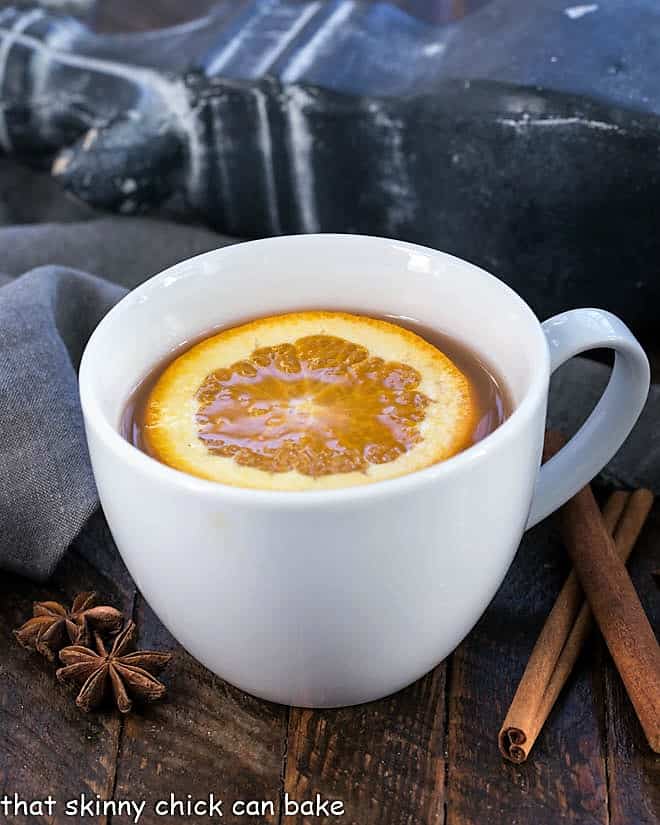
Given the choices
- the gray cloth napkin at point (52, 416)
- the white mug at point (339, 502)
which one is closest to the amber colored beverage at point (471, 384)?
the white mug at point (339, 502)

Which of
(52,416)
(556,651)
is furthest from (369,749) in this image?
(52,416)

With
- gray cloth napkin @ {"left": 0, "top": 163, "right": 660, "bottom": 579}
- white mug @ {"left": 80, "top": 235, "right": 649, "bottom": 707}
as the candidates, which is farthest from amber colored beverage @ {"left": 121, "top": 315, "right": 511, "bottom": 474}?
gray cloth napkin @ {"left": 0, "top": 163, "right": 660, "bottom": 579}

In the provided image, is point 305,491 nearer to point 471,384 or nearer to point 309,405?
point 309,405

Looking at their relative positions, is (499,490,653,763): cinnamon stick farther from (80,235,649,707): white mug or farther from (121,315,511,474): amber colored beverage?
(121,315,511,474): amber colored beverage

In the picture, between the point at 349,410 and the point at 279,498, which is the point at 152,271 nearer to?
the point at 349,410

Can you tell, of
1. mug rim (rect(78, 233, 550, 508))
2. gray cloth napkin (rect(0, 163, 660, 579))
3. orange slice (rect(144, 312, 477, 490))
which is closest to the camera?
mug rim (rect(78, 233, 550, 508))

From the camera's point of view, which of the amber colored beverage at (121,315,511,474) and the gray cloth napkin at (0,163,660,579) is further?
the gray cloth napkin at (0,163,660,579)
